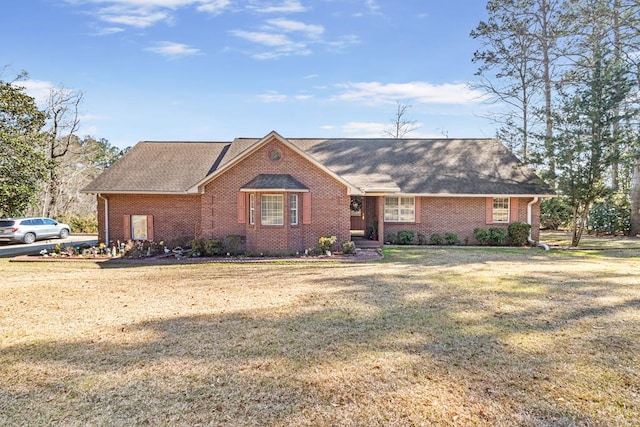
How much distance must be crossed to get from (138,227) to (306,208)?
28.2ft

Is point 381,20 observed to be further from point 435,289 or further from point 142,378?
point 142,378

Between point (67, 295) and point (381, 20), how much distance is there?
1644 cm

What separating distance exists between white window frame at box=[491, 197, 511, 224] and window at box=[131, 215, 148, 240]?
17.1 meters

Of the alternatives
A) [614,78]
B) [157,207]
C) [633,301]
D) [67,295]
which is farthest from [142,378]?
[614,78]

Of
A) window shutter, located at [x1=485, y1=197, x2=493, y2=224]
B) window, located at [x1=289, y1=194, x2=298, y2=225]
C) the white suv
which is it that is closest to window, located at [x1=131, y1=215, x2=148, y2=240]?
window, located at [x1=289, y1=194, x2=298, y2=225]

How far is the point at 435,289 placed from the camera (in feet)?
29.7

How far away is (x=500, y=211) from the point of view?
755 inches

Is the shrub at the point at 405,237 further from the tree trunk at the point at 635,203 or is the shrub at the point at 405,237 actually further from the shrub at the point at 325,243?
the tree trunk at the point at 635,203

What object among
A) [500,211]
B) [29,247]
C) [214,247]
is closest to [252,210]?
[214,247]

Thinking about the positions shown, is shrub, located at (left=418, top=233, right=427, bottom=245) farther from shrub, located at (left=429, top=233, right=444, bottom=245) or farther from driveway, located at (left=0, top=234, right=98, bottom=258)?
driveway, located at (left=0, top=234, right=98, bottom=258)

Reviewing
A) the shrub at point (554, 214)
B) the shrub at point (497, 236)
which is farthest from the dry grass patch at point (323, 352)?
the shrub at point (554, 214)

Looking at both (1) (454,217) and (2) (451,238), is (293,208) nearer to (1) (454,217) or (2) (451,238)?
(2) (451,238)

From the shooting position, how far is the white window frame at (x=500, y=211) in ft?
62.5

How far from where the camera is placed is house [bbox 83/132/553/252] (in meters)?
15.5
